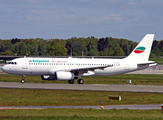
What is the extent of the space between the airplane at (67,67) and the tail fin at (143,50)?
2.54 ft

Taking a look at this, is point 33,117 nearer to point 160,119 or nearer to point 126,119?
point 126,119

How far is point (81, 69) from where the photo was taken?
158ft

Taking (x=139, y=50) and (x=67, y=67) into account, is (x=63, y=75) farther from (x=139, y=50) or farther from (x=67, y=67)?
(x=139, y=50)

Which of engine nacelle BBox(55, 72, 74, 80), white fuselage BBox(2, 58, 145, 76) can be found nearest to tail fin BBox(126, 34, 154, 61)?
white fuselage BBox(2, 58, 145, 76)

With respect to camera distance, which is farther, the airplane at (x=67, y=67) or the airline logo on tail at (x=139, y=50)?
the airline logo on tail at (x=139, y=50)

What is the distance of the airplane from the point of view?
48.9 meters

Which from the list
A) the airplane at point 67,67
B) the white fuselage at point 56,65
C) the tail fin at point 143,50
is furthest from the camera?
the tail fin at point 143,50

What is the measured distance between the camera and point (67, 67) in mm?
50469

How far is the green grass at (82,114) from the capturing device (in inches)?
746

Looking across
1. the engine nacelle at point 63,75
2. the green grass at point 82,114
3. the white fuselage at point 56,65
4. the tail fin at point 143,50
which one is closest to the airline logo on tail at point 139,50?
the tail fin at point 143,50

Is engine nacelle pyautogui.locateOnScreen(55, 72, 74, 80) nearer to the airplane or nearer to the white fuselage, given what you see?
the airplane

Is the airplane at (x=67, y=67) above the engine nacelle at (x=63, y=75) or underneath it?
above

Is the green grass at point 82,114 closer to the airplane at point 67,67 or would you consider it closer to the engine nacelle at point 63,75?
the engine nacelle at point 63,75

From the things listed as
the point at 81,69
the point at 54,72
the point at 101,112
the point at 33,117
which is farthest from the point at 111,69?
the point at 33,117
